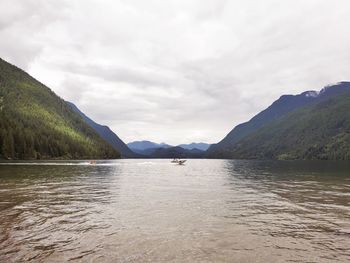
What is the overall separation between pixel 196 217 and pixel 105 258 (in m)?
14.2

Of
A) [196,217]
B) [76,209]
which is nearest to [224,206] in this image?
[196,217]

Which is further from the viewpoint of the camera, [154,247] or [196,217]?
[196,217]

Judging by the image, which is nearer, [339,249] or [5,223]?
[339,249]

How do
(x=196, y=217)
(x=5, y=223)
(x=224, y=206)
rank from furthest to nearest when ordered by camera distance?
(x=224, y=206) < (x=196, y=217) < (x=5, y=223)

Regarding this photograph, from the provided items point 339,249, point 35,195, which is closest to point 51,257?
point 339,249

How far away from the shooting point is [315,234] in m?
24.5

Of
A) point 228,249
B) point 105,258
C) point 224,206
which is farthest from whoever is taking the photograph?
point 224,206

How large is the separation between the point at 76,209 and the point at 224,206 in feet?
54.2

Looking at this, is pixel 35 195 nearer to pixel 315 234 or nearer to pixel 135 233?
pixel 135 233

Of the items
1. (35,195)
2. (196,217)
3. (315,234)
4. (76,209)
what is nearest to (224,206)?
(196,217)

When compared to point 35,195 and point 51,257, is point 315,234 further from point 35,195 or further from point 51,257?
point 35,195

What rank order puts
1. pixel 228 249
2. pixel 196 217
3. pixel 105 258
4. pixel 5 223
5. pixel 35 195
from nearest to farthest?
pixel 105 258 → pixel 228 249 → pixel 5 223 → pixel 196 217 → pixel 35 195

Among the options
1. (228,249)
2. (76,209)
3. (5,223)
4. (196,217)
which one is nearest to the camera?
(228,249)

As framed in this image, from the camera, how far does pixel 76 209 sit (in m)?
34.5
